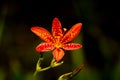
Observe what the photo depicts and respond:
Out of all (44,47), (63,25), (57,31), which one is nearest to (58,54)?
(44,47)

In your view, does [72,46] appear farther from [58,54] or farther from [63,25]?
[63,25]

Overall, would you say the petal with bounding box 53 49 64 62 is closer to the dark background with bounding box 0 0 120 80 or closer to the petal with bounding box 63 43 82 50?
the petal with bounding box 63 43 82 50

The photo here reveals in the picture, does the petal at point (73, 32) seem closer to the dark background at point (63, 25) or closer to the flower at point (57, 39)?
the flower at point (57, 39)

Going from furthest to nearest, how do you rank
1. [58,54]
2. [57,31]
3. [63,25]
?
[63,25] → [57,31] → [58,54]

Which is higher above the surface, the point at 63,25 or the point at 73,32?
the point at 73,32
